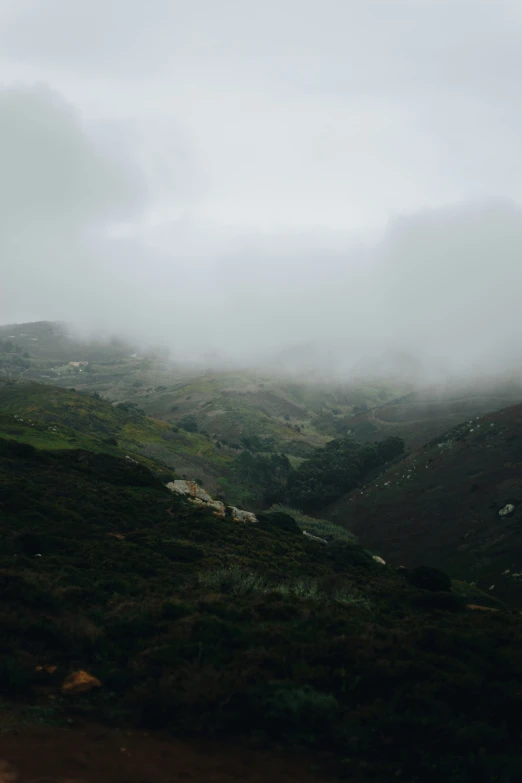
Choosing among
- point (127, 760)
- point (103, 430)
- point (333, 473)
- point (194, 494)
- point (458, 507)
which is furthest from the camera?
point (333, 473)

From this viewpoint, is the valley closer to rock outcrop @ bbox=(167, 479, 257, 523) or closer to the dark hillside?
the dark hillside

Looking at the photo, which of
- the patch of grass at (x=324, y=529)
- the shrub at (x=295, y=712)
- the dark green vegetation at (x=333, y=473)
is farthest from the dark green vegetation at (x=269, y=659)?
the dark green vegetation at (x=333, y=473)

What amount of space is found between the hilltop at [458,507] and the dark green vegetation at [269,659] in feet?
110

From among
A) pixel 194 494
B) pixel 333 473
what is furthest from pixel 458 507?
pixel 194 494

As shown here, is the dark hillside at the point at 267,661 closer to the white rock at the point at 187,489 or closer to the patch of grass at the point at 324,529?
the white rock at the point at 187,489

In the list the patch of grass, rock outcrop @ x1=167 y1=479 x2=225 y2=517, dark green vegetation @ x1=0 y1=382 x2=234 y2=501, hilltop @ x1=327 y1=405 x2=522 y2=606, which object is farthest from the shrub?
dark green vegetation @ x1=0 y1=382 x2=234 y2=501

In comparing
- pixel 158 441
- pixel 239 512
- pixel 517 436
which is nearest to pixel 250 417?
pixel 158 441

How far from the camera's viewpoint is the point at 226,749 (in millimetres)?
9664

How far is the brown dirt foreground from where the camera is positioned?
8406 mm

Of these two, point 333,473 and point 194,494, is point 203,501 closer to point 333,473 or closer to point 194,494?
point 194,494

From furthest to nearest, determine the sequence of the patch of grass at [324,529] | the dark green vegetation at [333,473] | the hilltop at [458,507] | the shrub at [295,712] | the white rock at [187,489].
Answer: the dark green vegetation at [333,473] → the patch of grass at [324,529] → the hilltop at [458,507] → the white rock at [187,489] → the shrub at [295,712]

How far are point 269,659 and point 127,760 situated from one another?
14.4 feet

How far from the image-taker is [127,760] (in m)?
8.96

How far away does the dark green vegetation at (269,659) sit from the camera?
9945 millimetres
